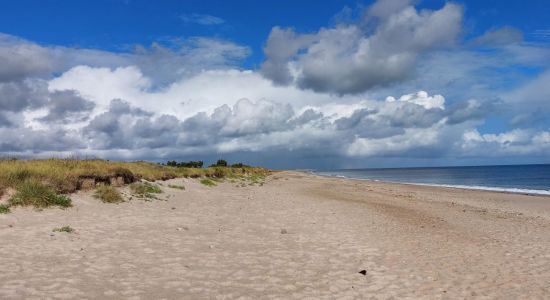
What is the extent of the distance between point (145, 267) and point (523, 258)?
33.7 ft

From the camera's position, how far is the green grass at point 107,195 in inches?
816

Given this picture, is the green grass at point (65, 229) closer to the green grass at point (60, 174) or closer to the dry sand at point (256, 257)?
the dry sand at point (256, 257)

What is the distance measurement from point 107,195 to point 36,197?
13.1 feet

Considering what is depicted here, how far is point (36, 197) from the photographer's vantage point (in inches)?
673

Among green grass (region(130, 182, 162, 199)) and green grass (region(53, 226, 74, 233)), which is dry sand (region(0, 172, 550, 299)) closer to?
green grass (region(53, 226, 74, 233))

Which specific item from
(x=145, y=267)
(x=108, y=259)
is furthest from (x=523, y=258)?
(x=108, y=259)

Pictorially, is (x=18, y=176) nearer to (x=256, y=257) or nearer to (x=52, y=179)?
(x=52, y=179)

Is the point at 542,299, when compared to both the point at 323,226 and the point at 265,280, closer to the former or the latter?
the point at 265,280

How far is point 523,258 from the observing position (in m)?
12.5

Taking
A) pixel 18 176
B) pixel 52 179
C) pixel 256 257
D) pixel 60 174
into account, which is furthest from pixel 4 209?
pixel 256 257

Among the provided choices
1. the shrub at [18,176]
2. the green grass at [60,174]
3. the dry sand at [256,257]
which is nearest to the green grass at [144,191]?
the green grass at [60,174]

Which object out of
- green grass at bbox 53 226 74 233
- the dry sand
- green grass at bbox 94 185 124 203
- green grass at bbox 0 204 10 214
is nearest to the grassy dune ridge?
green grass at bbox 0 204 10 214

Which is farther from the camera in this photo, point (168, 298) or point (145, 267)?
point (145, 267)

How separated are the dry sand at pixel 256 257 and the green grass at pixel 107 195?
22.2 inches
